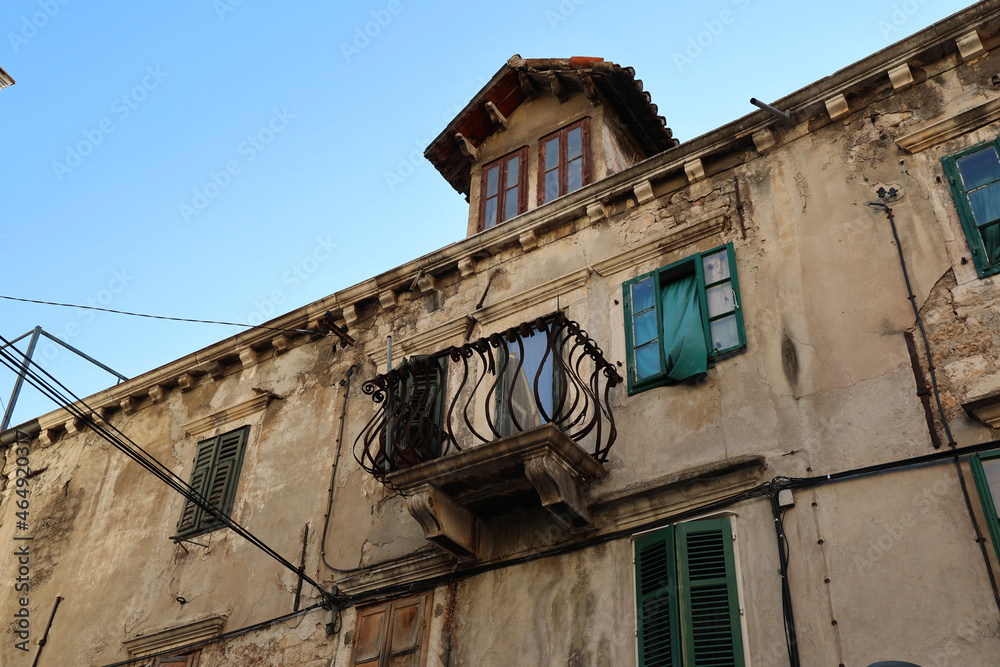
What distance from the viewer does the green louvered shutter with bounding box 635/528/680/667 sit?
742 cm

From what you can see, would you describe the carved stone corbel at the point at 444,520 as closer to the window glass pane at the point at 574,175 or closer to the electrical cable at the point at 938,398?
the electrical cable at the point at 938,398

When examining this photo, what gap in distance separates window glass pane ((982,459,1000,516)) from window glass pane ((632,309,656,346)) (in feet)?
10.7

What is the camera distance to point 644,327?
377 inches

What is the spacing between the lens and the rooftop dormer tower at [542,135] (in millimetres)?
12438

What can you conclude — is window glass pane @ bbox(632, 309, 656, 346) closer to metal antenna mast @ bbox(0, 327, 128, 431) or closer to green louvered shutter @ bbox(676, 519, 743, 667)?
green louvered shutter @ bbox(676, 519, 743, 667)

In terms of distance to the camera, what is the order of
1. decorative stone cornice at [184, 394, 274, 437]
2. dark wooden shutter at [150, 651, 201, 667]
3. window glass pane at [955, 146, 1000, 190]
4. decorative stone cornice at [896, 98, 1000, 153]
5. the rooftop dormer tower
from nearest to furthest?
1. window glass pane at [955, 146, 1000, 190]
2. decorative stone cornice at [896, 98, 1000, 153]
3. dark wooden shutter at [150, 651, 201, 667]
4. decorative stone cornice at [184, 394, 274, 437]
5. the rooftop dormer tower

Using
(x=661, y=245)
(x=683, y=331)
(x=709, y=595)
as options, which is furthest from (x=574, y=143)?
(x=709, y=595)

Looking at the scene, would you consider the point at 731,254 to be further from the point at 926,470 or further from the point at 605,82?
the point at 605,82

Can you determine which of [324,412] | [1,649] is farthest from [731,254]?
[1,649]

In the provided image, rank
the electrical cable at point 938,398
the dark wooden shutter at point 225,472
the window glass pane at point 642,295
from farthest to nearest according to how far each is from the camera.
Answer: the dark wooden shutter at point 225,472
the window glass pane at point 642,295
the electrical cable at point 938,398

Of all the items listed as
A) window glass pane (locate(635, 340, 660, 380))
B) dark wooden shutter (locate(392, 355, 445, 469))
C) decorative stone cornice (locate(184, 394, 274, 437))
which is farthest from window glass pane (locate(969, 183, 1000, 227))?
decorative stone cornice (locate(184, 394, 274, 437))

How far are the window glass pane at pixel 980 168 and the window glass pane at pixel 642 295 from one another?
2922 mm

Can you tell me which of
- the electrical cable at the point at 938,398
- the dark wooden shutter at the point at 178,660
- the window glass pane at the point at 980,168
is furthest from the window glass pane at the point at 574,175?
the dark wooden shutter at the point at 178,660

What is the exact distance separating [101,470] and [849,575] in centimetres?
992
